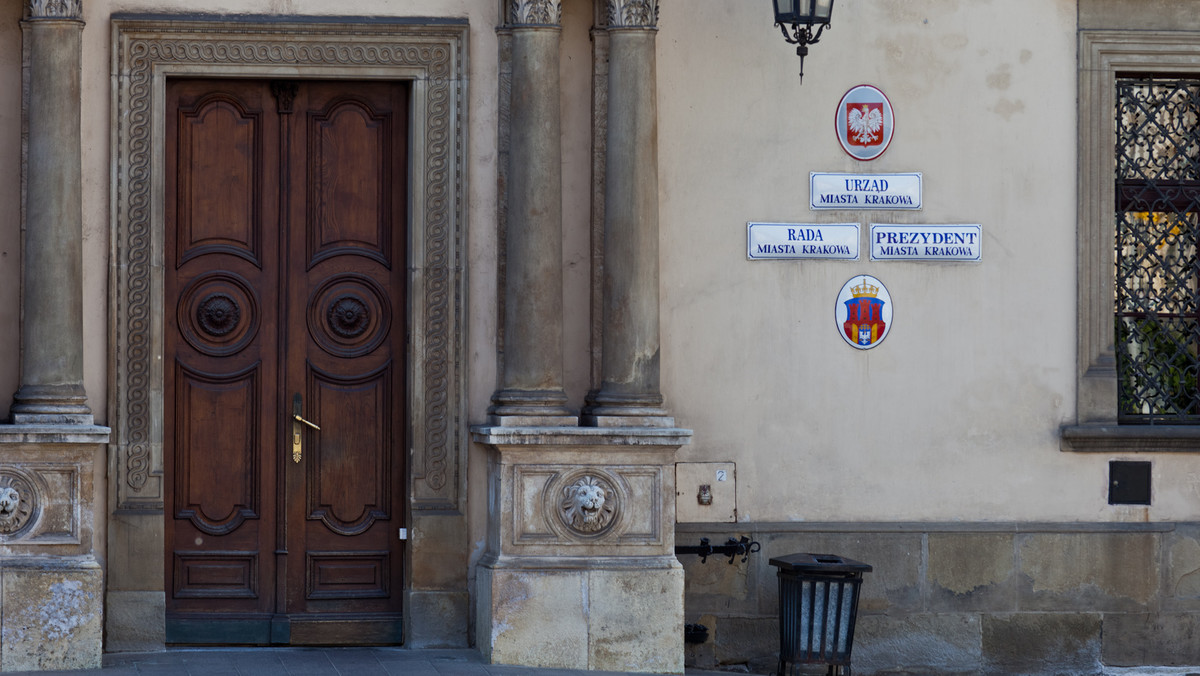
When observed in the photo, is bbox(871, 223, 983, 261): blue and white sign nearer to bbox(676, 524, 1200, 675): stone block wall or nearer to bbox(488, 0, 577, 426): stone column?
bbox(676, 524, 1200, 675): stone block wall

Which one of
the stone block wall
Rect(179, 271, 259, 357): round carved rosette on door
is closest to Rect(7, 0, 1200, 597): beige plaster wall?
the stone block wall

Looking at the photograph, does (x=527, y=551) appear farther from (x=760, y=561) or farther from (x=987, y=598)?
(x=987, y=598)

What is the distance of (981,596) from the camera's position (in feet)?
30.3

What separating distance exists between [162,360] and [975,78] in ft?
16.5

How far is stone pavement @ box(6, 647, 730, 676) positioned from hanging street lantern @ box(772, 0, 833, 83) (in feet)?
12.0

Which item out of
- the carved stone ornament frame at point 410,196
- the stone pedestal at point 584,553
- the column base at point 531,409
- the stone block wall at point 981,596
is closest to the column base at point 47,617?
the carved stone ornament frame at point 410,196

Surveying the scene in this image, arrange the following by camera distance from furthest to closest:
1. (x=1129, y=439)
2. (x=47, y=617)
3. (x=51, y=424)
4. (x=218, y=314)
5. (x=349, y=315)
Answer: (x=1129, y=439) < (x=349, y=315) < (x=218, y=314) < (x=51, y=424) < (x=47, y=617)

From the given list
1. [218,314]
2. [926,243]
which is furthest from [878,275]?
[218,314]

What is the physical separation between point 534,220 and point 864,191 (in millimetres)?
2030

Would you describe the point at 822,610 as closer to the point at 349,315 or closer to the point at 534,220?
the point at 534,220

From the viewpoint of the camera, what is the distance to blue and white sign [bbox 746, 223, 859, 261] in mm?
9164

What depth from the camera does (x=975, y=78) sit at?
366 inches

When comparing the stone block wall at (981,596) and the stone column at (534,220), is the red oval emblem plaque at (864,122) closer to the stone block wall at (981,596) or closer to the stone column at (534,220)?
the stone column at (534,220)

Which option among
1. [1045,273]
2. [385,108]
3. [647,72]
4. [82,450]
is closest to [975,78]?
[1045,273]
